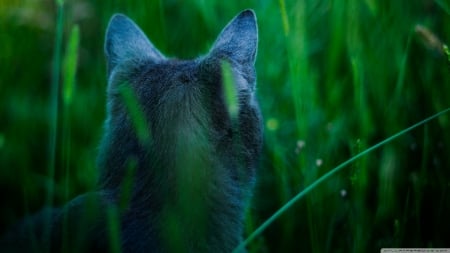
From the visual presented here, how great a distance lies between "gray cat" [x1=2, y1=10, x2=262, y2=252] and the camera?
2154mm

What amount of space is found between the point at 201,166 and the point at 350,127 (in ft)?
3.82

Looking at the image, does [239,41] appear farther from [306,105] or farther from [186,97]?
[306,105]

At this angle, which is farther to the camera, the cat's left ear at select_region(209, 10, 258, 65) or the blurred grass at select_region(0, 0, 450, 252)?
the blurred grass at select_region(0, 0, 450, 252)

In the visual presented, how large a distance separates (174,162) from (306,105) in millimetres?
1023

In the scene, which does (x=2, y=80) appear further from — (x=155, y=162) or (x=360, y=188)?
(x=360, y=188)

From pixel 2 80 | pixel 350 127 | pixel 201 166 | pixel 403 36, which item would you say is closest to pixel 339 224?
pixel 350 127

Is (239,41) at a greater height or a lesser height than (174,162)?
greater

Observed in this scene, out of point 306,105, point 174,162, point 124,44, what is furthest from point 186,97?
point 306,105

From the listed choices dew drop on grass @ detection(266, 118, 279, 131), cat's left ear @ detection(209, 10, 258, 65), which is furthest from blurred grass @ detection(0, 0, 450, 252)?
cat's left ear @ detection(209, 10, 258, 65)

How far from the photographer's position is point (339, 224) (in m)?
2.73

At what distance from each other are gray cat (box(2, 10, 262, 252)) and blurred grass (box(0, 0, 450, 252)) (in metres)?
0.23

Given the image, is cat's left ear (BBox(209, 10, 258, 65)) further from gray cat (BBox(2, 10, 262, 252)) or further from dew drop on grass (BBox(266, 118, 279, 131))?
dew drop on grass (BBox(266, 118, 279, 131))

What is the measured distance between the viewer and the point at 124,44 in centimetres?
261

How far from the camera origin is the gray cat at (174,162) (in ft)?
7.07
